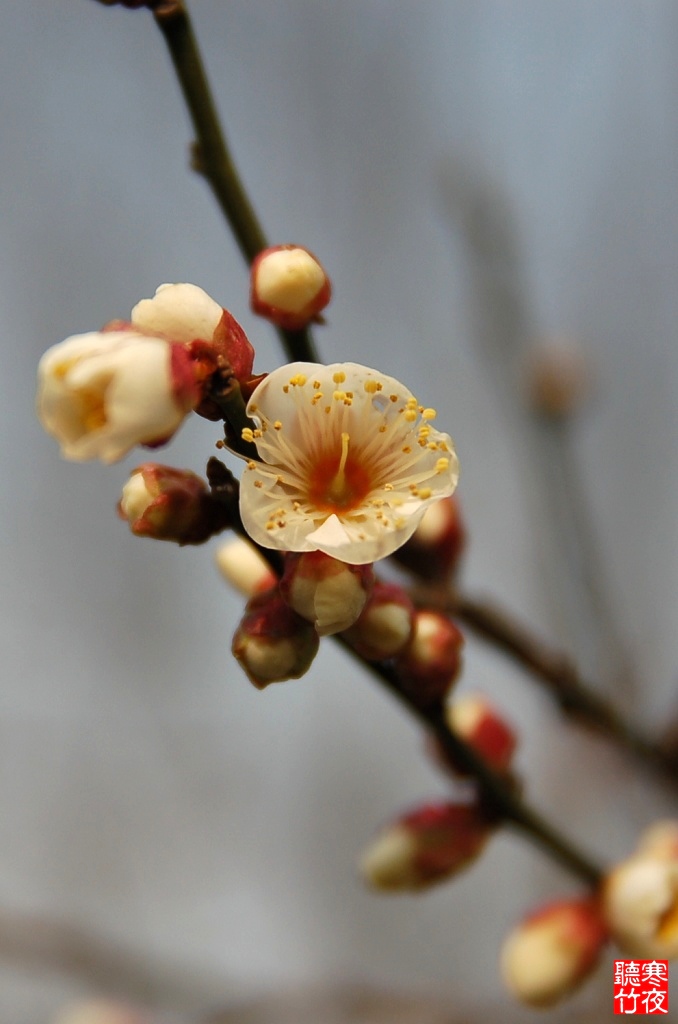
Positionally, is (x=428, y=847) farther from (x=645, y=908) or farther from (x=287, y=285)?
(x=287, y=285)

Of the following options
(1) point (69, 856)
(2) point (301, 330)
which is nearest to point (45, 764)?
(1) point (69, 856)

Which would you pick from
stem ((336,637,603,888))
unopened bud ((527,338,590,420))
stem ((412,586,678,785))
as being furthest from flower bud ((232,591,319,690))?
unopened bud ((527,338,590,420))

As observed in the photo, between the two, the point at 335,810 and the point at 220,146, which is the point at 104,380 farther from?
the point at 335,810

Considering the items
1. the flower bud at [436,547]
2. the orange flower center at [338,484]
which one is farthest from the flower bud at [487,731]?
the orange flower center at [338,484]

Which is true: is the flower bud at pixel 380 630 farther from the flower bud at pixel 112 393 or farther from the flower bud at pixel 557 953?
the flower bud at pixel 557 953

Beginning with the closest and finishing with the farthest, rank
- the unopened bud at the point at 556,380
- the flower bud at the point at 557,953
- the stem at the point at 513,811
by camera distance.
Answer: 1. the stem at the point at 513,811
2. the flower bud at the point at 557,953
3. the unopened bud at the point at 556,380

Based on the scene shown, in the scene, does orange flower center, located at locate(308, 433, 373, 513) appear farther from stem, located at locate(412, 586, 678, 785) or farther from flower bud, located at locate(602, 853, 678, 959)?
flower bud, located at locate(602, 853, 678, 959)
